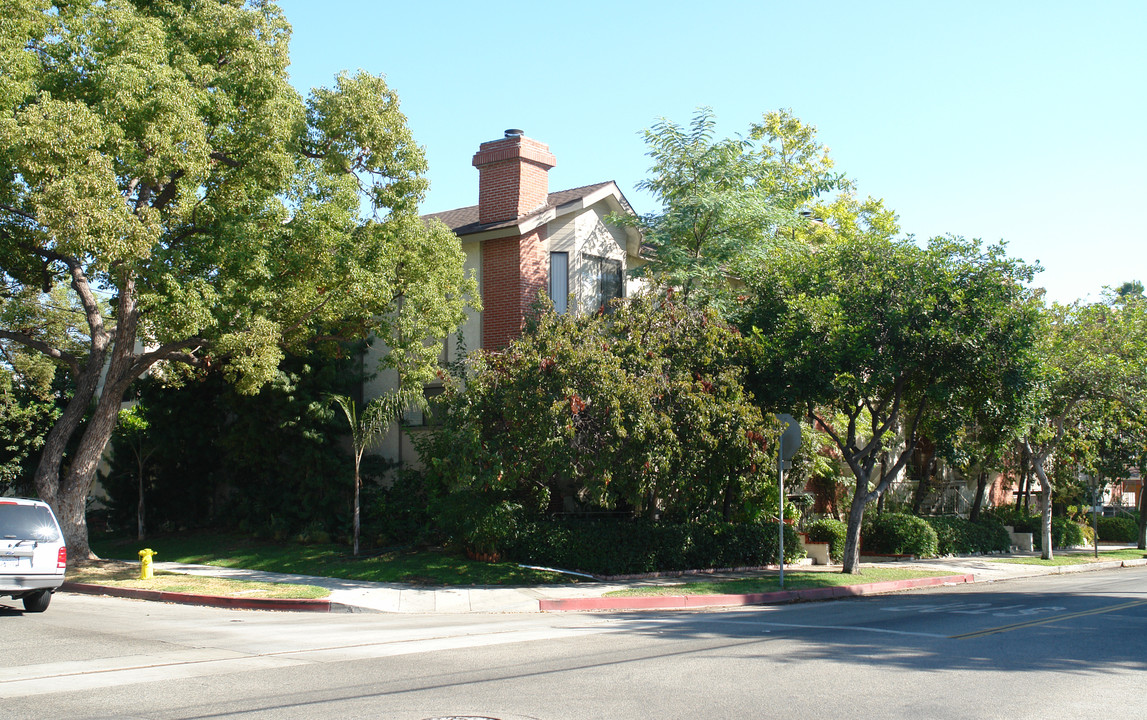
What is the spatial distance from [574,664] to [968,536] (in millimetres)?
23484

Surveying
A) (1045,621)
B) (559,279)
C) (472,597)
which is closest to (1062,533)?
(559,279)

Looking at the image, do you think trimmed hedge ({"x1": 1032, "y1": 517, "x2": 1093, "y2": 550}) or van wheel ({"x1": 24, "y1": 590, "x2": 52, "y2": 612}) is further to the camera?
trimmed hedge ({"x1": 1032, "y1": 517, "x2": 1093, "y2": 550})

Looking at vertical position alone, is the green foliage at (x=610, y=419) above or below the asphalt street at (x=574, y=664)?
above

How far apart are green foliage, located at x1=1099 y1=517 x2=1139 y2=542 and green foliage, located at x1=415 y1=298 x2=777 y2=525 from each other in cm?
3087

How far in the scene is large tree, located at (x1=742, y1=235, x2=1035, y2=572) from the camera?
18.3m

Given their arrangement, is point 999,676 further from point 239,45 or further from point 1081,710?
point 239,45

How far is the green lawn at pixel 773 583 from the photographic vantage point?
1655 centimetres

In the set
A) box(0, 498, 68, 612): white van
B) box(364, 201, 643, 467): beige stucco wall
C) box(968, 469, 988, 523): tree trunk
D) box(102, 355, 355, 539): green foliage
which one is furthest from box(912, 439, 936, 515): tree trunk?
box(0, 498, 68, 612): white van

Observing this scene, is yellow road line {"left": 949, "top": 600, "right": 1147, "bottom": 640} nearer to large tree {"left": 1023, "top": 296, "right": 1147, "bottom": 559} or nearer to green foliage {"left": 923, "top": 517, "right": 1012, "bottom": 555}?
large tree {"left": 1023, "top": 296, "right": 1147, "bottom": 559}

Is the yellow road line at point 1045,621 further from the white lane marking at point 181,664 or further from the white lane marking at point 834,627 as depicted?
the white lane marking at point 181,664

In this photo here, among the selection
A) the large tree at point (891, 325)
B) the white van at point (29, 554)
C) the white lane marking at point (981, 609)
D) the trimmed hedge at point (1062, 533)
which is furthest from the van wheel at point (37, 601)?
the trimmed hedge at point (1062, 533)

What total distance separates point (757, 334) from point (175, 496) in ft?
56.5

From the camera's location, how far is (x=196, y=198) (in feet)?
58.3

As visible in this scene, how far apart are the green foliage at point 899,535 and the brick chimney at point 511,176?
13.4m
